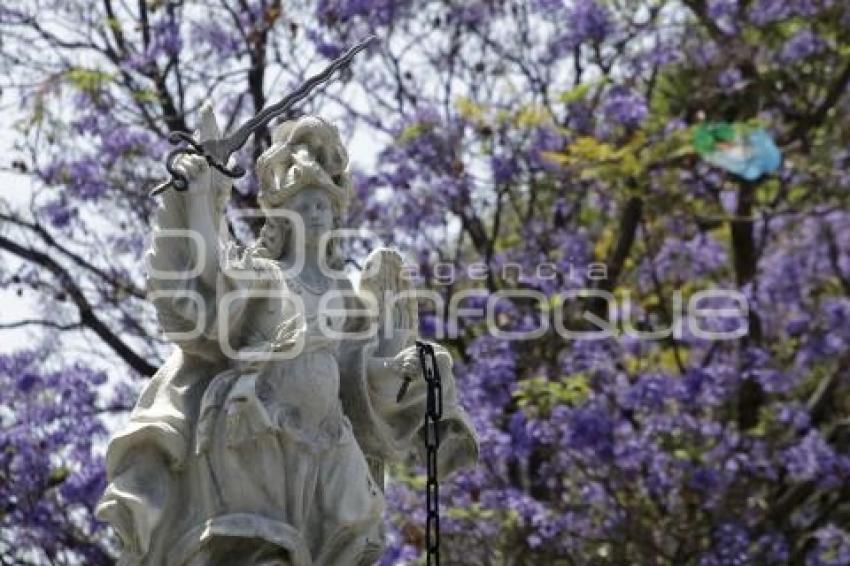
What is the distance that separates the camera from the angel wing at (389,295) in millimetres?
7648

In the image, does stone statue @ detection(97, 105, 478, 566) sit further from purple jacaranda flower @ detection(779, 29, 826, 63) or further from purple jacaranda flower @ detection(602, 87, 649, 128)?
purple jacaranda flower @ detection(779, 29, 826, 63)

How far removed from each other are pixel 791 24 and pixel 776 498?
328 centimetres

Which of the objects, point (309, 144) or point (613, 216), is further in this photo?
point (613, 216)

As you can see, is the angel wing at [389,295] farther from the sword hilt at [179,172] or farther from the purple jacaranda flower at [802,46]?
the purple jacaranda flower at [802,46]

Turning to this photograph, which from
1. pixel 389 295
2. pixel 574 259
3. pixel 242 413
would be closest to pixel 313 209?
pixel 389 295

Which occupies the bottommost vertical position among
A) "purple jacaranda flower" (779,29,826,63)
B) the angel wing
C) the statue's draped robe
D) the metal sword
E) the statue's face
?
the statue's draped robe

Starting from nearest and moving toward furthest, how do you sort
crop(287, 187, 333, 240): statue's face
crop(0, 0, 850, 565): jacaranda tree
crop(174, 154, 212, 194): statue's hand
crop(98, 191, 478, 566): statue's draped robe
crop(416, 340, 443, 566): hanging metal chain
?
crop(98, 191, 478, 566): statue's draped robe → crop(174, 154, 212, 194): statue's hand → crop(416, 340, 443, 566): hanging metal chain → crop(287, 187, 333, 240): statue's face → crop(0, 0, 850, 565): jacaranda tree

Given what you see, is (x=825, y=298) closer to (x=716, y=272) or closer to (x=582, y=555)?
(x=716, y=272)

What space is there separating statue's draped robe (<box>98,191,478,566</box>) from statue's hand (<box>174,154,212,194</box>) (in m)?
0.07

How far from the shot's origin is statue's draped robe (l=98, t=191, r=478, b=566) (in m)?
6.92

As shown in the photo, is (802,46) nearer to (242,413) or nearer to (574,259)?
(574,259)

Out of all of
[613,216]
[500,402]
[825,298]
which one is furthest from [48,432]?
[825,298]

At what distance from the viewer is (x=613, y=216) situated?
1470 cm

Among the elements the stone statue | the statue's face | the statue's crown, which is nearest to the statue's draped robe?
the stone statue
